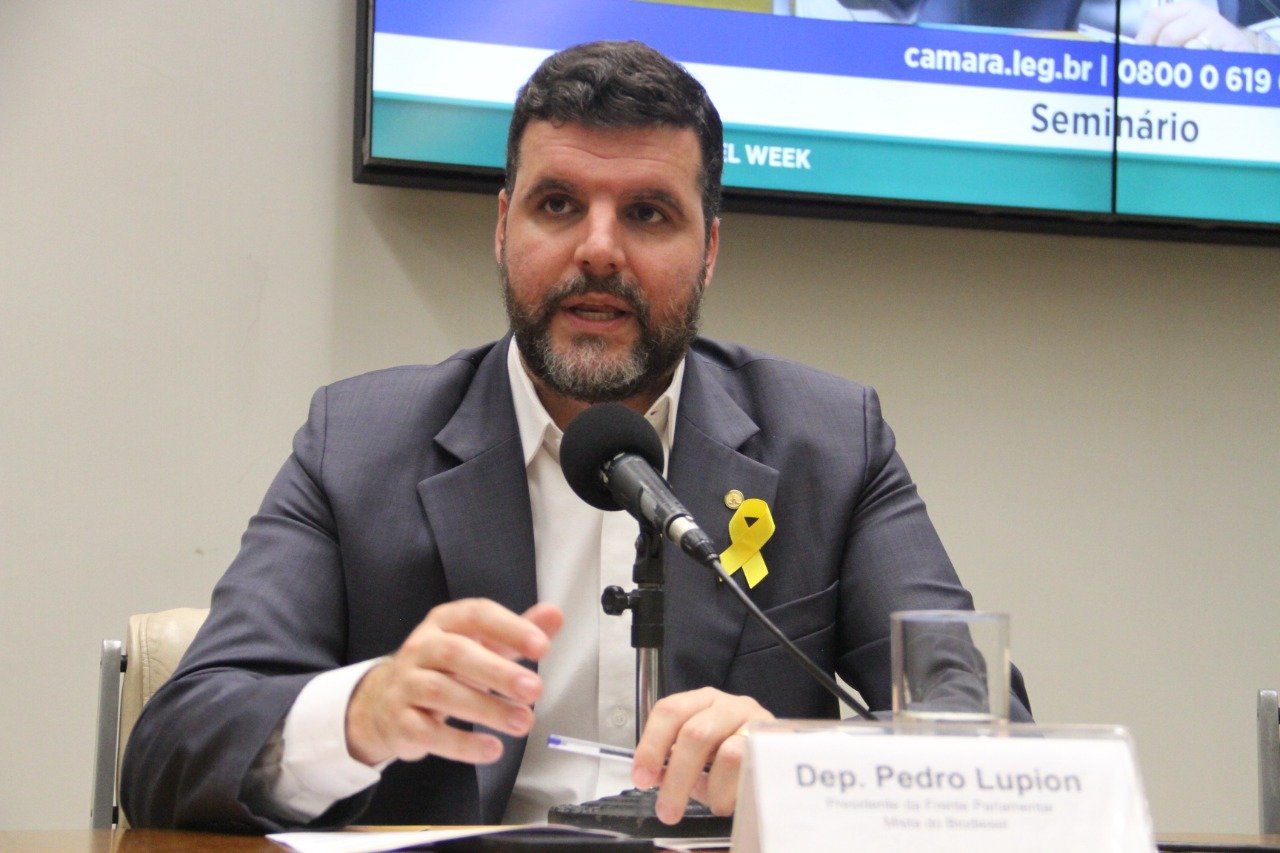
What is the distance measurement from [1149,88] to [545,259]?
1.66m

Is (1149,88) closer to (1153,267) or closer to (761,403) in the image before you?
(1153,267)

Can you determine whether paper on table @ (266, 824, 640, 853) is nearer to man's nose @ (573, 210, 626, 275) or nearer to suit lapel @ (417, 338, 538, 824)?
suit lapel @ (417, 338, 538, 824)

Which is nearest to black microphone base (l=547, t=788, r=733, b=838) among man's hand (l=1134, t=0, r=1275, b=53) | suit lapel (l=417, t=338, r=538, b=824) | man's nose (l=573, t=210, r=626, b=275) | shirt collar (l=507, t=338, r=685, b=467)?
suit lapel (l=417, t=338, r=538, b=824)

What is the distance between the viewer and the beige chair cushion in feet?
5.99

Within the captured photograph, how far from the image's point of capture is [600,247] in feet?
6.13

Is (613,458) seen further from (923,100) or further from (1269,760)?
(923,100)

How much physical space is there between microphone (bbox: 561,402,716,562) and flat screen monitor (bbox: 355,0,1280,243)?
1.46 m

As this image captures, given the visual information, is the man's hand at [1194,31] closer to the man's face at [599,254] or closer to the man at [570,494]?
the man at [570,494]

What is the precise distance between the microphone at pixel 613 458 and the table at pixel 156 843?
412 mm

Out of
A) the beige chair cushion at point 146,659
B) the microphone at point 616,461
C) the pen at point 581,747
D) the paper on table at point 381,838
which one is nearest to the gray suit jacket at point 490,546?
the beige chair cushion at point 146,659

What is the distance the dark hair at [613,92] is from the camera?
1.90 meters

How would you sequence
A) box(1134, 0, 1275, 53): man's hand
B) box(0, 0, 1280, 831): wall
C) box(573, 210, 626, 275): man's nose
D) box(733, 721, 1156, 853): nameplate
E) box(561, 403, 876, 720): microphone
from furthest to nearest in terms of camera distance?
box(1134, 0, 1275, 53): man's hand, box(0, 0, 1280, 831): wall, box(573, 210, 626, 275): man's nose, box(561, 403, 876, 720): microphone, box(733, 721, 1156, 853): nameplate

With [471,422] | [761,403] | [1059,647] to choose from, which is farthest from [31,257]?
[1059,647]

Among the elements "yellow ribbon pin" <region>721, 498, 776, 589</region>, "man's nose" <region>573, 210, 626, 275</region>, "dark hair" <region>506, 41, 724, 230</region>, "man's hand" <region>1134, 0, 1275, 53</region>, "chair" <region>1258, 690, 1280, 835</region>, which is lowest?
"chair" <region>1258, 690, 1280, 835</region>
